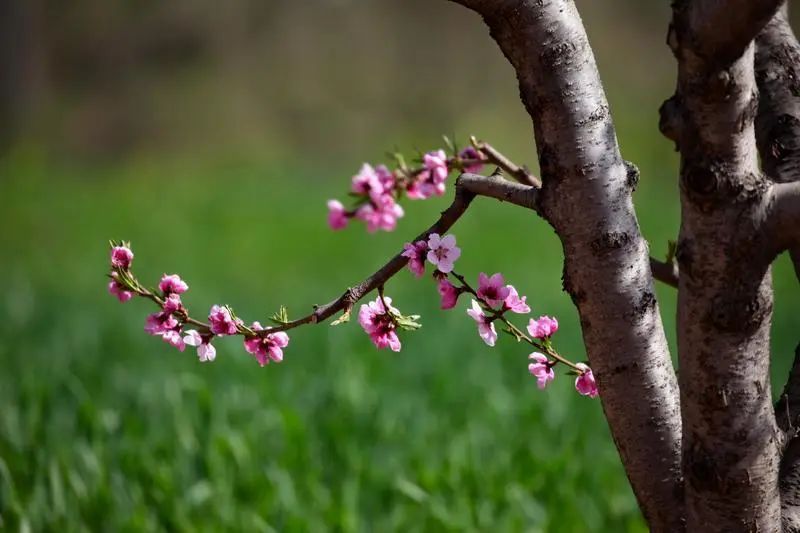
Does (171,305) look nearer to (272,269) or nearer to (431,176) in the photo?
(431,176)

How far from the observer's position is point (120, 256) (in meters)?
1.43

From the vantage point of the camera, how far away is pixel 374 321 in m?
1.40

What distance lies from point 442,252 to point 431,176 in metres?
0.43

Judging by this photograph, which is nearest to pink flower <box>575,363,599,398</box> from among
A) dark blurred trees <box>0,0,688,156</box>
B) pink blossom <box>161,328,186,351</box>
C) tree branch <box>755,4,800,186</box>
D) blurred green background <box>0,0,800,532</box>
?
tree branch <box>755,4,800,186</box>

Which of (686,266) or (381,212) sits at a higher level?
(381,212)

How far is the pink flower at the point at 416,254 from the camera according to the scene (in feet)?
4.36

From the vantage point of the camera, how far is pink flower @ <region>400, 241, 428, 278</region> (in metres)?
1.33

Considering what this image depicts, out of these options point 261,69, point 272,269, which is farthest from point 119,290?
point 261,69

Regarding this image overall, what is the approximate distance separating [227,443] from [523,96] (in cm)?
171

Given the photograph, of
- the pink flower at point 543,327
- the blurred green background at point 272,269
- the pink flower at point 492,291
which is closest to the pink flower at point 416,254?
the pink flower at point 492,291

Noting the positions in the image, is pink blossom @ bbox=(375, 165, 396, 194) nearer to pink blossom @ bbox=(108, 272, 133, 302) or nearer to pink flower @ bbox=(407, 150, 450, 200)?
pink flower @ bbox=(407, 150, 450, 200)

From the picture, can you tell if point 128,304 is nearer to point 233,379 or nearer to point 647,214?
point 233,379

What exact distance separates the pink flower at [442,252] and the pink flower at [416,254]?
0.01 meters

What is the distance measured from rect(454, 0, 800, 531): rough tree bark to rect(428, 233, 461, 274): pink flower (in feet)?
0.45
